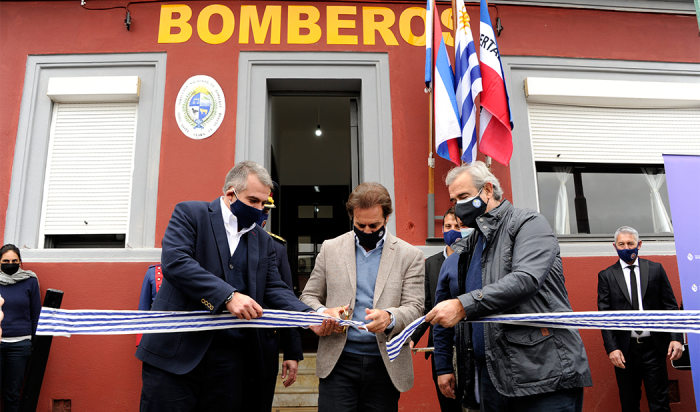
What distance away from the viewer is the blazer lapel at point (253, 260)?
2.48 m

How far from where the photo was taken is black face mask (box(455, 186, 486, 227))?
7.72ft

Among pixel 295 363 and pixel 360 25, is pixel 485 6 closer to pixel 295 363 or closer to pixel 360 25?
pixel 360 25

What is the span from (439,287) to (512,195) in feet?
8.75

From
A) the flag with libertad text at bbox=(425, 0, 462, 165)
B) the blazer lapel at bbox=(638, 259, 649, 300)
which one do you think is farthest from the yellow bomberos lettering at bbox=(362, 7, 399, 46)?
the blazer lapel at bbox=(638, 259, 649, 300)

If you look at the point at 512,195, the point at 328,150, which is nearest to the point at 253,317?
the point at 512,195

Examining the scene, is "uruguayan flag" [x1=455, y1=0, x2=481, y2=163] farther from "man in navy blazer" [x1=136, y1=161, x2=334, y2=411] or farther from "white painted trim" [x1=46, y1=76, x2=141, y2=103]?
"white painted trim" [x1=46, y1=76, x2=141, y2=103]

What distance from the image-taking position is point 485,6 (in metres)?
4.97

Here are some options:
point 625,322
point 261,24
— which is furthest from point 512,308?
point 261,24

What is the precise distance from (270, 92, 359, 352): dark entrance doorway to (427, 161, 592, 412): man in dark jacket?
21.5 feet

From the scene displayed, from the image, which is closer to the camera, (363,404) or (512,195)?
(363,404)

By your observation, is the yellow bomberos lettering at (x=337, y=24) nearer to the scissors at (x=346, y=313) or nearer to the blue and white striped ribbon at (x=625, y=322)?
the scissors at (x=346, y=313)

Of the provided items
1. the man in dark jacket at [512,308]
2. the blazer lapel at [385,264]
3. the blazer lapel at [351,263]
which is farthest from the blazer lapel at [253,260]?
the man in dark jacket at [512,308]

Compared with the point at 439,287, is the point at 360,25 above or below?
above

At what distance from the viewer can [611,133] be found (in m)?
5.53
